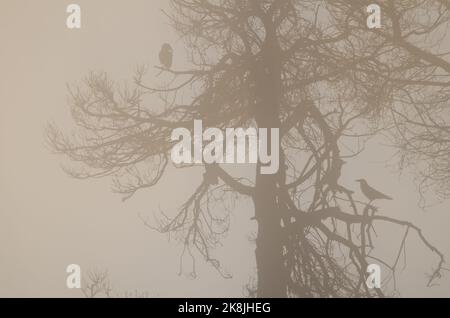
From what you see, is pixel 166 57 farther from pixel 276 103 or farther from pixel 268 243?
pixel 268 243

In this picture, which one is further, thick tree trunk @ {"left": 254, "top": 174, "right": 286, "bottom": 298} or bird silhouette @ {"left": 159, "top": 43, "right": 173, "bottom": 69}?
bird silhouette @ {"left": 159, "top": 43, "right": 173, "bottom": 69}

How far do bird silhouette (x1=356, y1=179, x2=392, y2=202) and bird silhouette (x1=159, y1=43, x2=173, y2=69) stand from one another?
1587 mm

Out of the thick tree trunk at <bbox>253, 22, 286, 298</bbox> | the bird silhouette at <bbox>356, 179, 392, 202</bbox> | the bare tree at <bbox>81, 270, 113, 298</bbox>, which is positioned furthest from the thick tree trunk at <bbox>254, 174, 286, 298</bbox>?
the bare tree at <bbox>81, 270, 113, 298</bbox>

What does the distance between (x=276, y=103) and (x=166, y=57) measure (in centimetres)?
85

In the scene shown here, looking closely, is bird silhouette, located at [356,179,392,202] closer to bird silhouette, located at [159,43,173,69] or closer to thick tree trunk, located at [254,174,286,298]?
thick tree trunk, located at [254,174,286,298]

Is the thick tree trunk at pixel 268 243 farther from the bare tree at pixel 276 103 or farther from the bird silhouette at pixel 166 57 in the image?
the bird silhouette at pixel 166 57

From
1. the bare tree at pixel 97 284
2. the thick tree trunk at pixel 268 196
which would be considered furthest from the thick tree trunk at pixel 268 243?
the bare tree at pixel 97 284

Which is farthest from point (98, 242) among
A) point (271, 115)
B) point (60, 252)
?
point (271, 115)

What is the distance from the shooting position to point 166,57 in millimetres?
3721

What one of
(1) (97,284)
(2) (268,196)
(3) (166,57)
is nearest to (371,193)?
(2) (268,196)

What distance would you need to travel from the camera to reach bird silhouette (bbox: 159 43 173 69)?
12.2ft

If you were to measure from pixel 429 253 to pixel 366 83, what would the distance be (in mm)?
1223

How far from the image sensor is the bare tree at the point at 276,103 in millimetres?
3496

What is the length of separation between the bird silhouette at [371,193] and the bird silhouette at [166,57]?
5.21 ft
